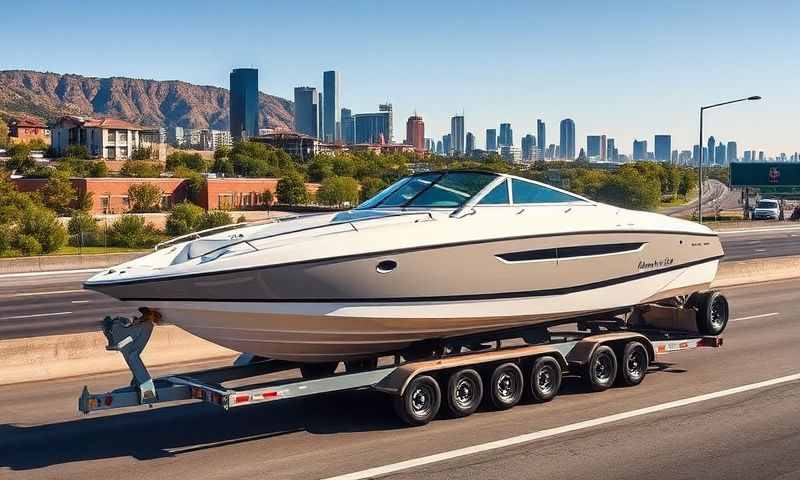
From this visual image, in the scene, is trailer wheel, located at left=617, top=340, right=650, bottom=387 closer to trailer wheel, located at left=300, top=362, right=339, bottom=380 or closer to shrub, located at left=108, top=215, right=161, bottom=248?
trailer wheel, located at left=300, top=362, right=339, bottom=380

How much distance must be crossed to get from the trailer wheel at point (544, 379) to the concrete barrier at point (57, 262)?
2906 centimetres

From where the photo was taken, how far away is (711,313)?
14703 mm

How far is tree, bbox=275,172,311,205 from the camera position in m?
99.2

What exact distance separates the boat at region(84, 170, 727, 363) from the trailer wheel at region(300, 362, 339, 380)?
51cm

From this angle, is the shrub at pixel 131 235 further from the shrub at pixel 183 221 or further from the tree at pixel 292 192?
the tree at pixel 292 192

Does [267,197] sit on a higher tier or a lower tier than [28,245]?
higher

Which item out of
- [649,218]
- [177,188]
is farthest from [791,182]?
[649,218]

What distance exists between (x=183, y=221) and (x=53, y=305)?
1477 inches

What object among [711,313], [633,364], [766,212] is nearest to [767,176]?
[766,212]

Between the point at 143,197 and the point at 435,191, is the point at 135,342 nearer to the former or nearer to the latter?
the point at 435,191

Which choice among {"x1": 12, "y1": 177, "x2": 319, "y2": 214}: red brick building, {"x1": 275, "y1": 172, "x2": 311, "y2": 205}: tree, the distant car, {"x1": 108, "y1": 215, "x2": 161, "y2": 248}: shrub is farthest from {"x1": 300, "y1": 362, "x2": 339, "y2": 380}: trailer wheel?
{"x1": 275, "y1": 172, "x2": 311, "y2": 205}: tree

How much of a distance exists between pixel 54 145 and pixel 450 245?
199 metres

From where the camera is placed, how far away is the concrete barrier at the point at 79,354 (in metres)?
13.9

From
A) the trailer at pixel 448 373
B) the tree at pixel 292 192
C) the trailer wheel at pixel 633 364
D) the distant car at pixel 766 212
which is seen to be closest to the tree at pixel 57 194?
the tree at pixel 292 192
